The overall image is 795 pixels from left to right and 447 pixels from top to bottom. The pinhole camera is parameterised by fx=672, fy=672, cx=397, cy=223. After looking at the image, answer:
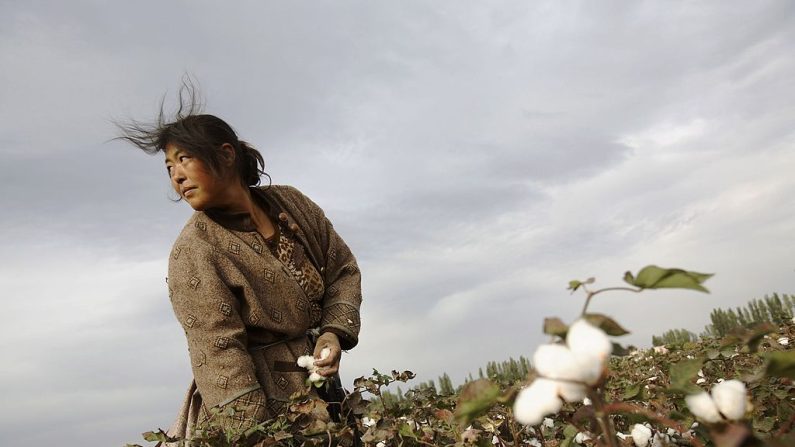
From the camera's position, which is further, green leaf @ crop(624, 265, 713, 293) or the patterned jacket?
the patterned jacket

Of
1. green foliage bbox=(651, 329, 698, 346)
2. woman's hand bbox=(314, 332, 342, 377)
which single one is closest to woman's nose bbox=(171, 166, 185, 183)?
woman's hand bbox=(314, 332, 342, 377)

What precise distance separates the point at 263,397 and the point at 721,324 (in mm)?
10879

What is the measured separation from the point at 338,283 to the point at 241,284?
56 centimetres

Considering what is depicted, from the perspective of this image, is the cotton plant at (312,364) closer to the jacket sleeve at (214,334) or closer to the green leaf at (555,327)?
the jacket sleeve at (214,334)

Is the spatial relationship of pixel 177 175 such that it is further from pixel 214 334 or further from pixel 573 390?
pixel 573 390

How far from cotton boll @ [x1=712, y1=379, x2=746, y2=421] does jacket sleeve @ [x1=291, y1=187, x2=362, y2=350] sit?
2.13 m

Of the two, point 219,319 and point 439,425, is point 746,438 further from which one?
point 219,319

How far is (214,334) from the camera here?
251cm

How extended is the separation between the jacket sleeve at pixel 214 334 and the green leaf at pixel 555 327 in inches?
71.0

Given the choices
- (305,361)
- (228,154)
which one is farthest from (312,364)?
(228,154)

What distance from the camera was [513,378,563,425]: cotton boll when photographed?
2.39 ft

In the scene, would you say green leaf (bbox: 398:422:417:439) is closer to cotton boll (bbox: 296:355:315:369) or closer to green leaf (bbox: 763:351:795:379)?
cotton boll (bbox: 296:355:315:369)

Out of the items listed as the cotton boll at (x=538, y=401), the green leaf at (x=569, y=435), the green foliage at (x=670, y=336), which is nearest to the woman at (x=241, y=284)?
the green leaf at (x=569, y=435)

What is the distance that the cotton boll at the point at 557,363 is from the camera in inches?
27.3
